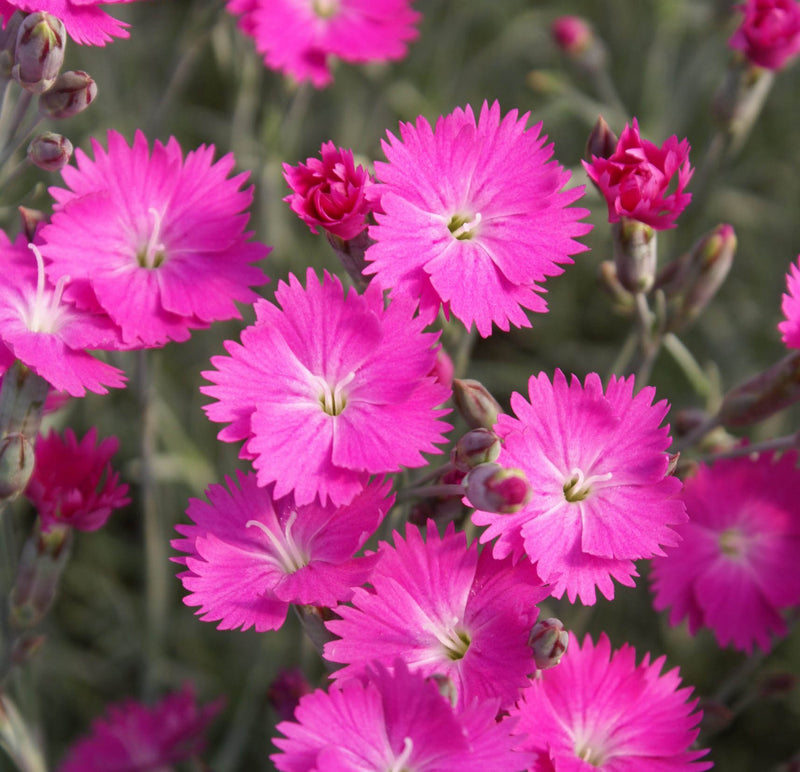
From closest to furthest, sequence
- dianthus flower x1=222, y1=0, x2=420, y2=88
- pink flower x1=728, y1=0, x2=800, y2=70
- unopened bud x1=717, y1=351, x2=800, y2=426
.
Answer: unopened bud x1=717, y1=351, x2=800, y2=426 < pink flower x1=728, y1=0, x2=800, y2=70 < dianthus flower x1=222, y1=0, x2=420, y2=88

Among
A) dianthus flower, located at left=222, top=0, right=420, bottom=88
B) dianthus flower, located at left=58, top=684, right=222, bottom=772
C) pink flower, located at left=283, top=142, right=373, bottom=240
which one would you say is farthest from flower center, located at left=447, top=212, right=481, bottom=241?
dianthus flower, located at left=58, top=684, right=222, bottom=772

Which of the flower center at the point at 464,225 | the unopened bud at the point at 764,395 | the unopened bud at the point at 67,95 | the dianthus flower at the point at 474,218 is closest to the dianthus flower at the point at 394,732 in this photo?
the dianthus flower at the point at 474,218

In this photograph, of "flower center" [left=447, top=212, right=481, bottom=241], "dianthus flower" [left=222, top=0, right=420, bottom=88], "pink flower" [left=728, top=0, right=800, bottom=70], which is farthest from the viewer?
"dianthus flower" [left=222, top=0, right=420, bottom=88]

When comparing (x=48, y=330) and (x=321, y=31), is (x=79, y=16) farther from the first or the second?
(x=321, y=31)

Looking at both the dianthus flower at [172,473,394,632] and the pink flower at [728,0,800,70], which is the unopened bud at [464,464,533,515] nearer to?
the dianthus flower at [172,473,394,632]

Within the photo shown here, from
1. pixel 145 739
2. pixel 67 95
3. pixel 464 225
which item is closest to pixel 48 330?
pixel 67 95

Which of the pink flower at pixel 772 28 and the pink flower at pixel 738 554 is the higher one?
the pink flower at pixel 772 28

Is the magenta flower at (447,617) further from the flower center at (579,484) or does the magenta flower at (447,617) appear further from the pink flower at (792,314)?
the pink flower at (792,314)
